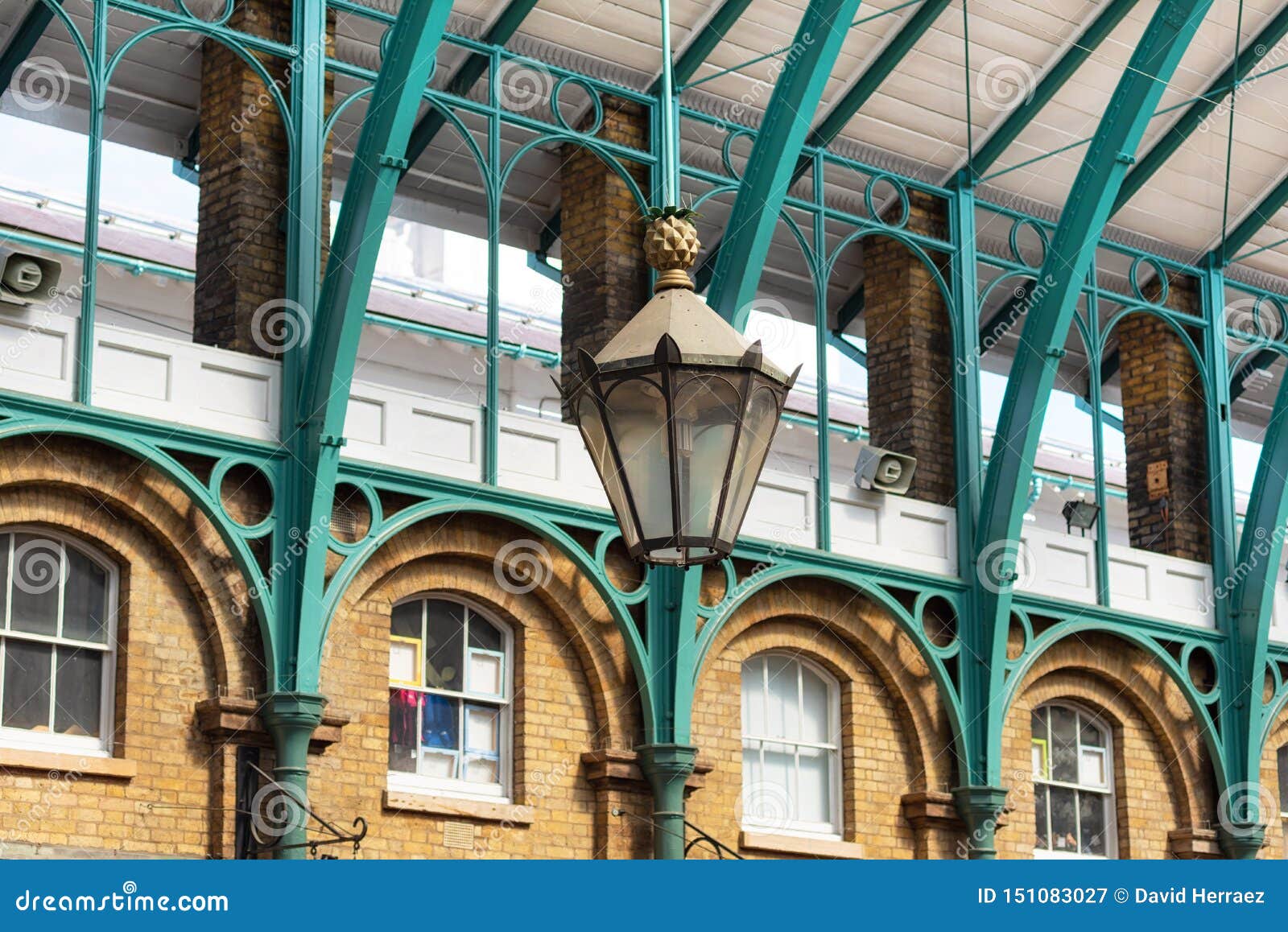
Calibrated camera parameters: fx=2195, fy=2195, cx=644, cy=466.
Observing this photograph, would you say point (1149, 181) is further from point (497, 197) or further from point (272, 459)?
point (272, 459)

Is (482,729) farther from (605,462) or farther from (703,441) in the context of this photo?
(703,441)

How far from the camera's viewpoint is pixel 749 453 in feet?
24.0

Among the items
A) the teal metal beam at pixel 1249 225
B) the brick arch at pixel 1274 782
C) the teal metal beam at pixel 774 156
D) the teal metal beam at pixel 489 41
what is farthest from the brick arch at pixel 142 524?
the teal metal beam at pixel 1249 225

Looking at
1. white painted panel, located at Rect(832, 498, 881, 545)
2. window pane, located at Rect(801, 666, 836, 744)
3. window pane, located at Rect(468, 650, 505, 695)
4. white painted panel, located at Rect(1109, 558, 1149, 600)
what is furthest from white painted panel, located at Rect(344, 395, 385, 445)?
white painted panel, located at Rect(1109, 558, 1149, 600)

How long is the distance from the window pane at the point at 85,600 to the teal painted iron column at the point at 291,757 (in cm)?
115

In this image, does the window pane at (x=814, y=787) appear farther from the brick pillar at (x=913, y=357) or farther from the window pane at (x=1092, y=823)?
the window pane at (x=1092, y=823)

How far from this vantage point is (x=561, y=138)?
53.4ft

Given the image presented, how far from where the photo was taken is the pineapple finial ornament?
7.68 meters

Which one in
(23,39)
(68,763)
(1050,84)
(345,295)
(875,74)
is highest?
(1050,84)

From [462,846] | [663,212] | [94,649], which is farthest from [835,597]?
[663,212]

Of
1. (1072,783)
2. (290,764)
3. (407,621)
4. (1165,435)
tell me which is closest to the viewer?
(290,764)

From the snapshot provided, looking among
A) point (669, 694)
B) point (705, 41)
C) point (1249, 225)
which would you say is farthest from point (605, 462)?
point (1249, 225)

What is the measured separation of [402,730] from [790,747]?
3.36 meters

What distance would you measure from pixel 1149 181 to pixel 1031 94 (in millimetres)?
1699
